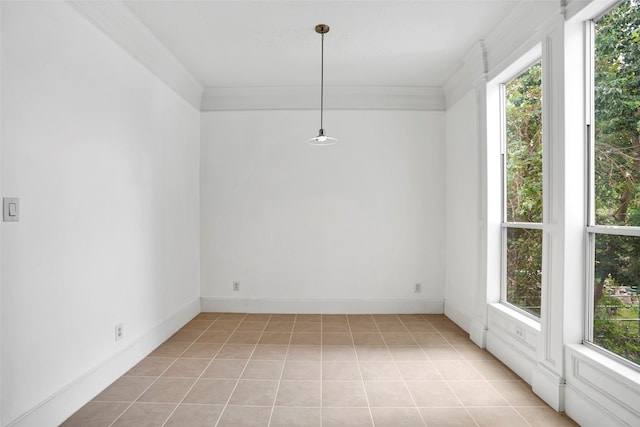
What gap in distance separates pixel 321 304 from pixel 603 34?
390 centimetres

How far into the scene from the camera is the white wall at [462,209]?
3.92 meters

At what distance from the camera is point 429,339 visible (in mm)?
3879

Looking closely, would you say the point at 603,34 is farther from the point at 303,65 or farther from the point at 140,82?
the point at 140,82

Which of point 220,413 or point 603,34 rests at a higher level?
point 603,34

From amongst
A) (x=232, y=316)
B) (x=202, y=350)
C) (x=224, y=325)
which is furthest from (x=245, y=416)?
(x=232, y=316)

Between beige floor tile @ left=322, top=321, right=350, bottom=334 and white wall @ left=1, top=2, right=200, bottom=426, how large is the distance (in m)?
1.77

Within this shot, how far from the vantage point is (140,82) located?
3340mm

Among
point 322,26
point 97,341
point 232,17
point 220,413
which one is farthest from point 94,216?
point 322,26

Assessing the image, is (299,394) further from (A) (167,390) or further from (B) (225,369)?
(A) (167,390)

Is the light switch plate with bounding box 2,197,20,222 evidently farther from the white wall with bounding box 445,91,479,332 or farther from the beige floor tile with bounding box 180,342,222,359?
the white wall with bounding box 445,91,479,332

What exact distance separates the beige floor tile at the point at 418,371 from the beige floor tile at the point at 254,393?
1.08m

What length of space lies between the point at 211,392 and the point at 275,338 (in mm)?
1247

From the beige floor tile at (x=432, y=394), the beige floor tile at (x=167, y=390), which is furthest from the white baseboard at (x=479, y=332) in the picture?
the beige floor tile at (x=167, y=390)

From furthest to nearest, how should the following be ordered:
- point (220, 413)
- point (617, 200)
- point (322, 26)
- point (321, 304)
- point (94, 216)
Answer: point (321, 304), point (322, 26), point (94, 216), point (220, 413), point (617, 200)
